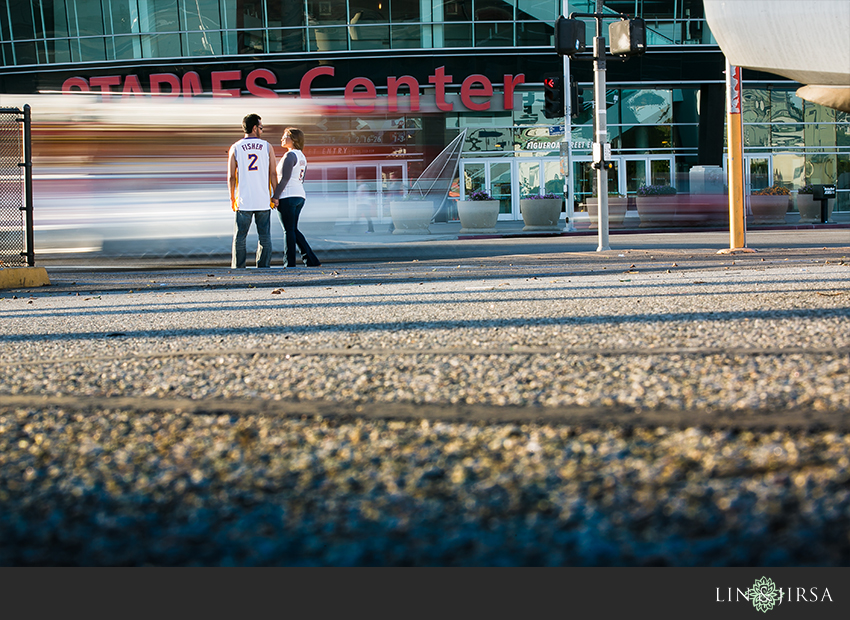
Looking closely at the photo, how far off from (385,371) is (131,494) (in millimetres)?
1366

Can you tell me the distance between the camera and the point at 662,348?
10.6ft

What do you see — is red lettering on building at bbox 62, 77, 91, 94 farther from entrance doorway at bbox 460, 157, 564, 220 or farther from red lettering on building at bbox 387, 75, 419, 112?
entrance doorway at bbox 460, 157, 564, 220

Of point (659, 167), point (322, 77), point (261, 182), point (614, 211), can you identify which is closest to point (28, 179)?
point (261, 182)

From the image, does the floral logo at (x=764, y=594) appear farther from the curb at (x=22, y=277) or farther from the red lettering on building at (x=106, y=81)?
the red lettering on building at (x=106, y=81)

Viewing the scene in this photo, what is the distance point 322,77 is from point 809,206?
1586 centimetres

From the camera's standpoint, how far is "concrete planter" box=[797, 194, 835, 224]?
24422 mm

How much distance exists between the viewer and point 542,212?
24062 millimetres

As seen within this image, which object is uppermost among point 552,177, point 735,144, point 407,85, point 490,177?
point 407,85

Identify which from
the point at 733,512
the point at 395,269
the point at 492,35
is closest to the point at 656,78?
the point at 492,35

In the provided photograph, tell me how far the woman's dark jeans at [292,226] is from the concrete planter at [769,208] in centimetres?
1792

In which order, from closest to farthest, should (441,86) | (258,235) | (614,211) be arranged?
(258,235) → (614,211) → (441,86)

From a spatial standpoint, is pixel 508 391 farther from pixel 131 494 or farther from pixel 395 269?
pixel 395 269

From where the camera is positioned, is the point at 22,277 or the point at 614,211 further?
the point at 614,211

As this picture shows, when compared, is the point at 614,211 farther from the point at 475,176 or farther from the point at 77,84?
the point at 77,84
